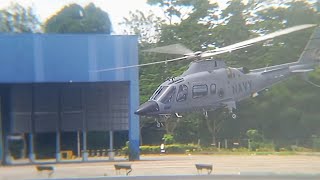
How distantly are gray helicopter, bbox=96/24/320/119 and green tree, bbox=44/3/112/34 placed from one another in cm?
408

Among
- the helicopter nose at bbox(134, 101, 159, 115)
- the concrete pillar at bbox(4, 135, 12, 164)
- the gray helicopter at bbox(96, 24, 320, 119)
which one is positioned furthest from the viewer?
the concrete pillar at bbox(4, 135, 12, 164)

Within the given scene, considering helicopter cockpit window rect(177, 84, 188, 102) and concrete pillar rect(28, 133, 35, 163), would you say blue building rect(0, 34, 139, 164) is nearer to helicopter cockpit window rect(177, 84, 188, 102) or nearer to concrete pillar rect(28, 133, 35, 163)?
concrete pillar rect(28, 133, 35, 163)

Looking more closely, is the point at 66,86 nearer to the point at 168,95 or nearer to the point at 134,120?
the point at 134,120

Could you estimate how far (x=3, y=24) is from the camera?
1199 inches

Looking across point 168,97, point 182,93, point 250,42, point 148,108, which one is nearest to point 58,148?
point 148,108

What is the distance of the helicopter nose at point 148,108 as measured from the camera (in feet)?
66.4

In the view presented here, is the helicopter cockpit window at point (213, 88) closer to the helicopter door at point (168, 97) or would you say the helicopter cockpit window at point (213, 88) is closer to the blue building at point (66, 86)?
the helicopter door at point (168, 97)

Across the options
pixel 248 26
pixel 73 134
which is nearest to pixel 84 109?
pixel 73 134

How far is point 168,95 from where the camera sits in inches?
787

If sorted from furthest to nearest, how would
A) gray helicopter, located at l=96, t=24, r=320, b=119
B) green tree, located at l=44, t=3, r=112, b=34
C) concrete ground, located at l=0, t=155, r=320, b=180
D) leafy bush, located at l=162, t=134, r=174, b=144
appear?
green tree, located at l=44, t=3, r=112, b=34, leafy bush, located at l=162, t=134, r=174, b=144, concrete ground, located at l=0, t=155, r=320, b=180, gray helicopter, located at l=96, t=24, r=320, b=119

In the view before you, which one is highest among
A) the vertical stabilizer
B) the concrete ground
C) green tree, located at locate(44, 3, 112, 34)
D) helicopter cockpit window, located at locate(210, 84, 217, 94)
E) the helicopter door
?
green tree, located at locate(44, 3, 112, 34)

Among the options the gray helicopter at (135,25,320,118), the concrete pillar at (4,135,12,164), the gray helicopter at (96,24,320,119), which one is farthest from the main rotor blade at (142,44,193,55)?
the concrete pillar at (4,135,12,164)

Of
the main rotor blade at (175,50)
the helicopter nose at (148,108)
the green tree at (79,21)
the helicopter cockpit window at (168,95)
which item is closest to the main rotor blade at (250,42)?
the main rotor blade at (175,50)

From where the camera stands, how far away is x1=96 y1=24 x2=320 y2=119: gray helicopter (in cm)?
1994
